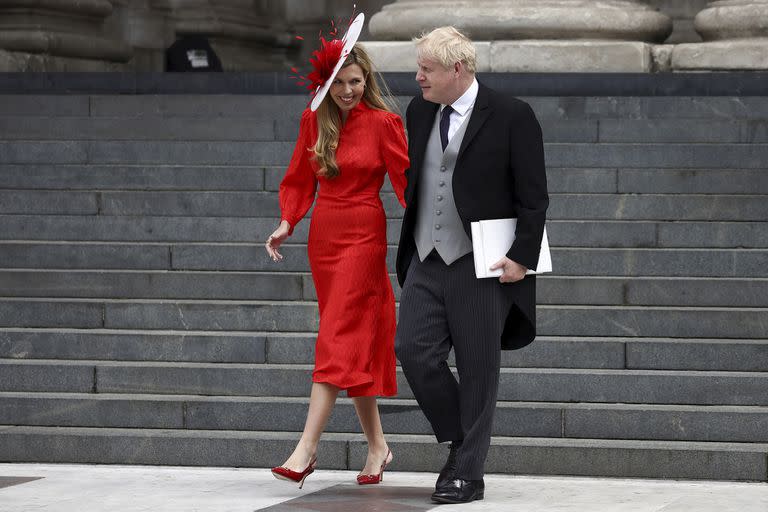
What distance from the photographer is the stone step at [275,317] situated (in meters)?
7.89

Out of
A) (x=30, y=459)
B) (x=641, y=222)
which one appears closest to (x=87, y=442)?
(x=30, y=459)

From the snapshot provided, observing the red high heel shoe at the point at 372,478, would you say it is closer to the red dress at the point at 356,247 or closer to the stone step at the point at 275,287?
the red dress at the point at 356,247

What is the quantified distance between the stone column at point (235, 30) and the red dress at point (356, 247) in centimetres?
1194

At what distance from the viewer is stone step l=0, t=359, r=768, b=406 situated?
24.1 feet

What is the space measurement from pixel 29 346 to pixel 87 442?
40.6 inches

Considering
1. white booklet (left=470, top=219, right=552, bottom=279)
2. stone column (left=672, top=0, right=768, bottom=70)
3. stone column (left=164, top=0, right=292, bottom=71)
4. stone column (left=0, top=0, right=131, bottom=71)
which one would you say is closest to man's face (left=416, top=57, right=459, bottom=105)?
white booklet (left=470, top=219, right=552, bottom=279)

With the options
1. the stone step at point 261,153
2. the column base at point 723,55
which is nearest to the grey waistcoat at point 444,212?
the stone step at point 261,153

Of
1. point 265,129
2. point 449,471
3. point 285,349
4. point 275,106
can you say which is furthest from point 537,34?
point 449,471

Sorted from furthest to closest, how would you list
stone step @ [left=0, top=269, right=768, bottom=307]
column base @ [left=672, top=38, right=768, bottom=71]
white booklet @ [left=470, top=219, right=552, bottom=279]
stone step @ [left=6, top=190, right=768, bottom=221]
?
column base @ [left=672, top=38, right=768, bottom=71]
stone step @ [left=6, top=190, right=768, bottom=221]
stone step @ [left=0, top=269, right=768, bottom=307]
white booklet @ [left=470, top=219, right=552, bottom=279]

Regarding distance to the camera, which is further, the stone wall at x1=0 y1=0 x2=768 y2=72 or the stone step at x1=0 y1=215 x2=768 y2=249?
the stone wall at x1=0 y1=0 x2=768 y2=72

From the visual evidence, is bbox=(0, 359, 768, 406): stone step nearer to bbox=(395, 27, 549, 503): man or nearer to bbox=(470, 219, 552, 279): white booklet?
bbox=(395, 27, 549, 503): man

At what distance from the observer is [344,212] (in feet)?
21.3

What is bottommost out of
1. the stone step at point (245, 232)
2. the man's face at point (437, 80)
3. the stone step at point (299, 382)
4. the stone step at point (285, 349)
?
the stone step at point (299, 382)

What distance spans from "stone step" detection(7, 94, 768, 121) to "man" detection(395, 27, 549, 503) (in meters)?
4.65
